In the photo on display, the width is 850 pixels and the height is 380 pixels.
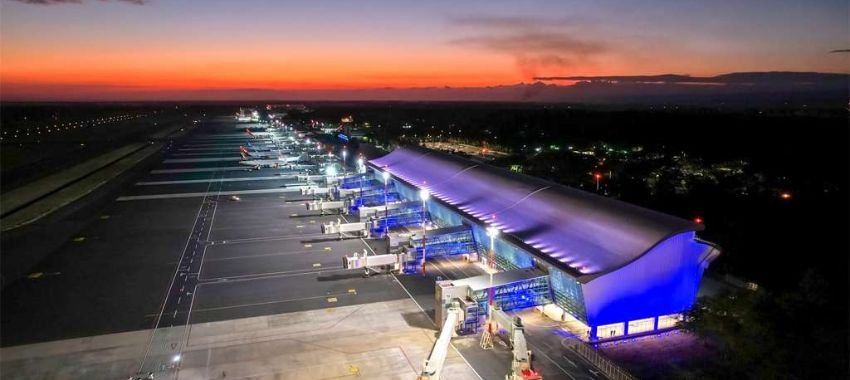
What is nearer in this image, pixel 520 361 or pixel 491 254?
pixel 520 361

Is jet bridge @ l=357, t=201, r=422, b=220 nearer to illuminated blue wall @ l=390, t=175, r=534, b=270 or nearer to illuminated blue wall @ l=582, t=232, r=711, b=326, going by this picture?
illuminated blue wall @ l=390, t=175, r=534, b=270

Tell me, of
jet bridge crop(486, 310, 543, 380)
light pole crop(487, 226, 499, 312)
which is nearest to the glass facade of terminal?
light pole crop(487, 226, 499, 312)

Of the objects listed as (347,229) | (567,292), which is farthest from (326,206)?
(567,292)

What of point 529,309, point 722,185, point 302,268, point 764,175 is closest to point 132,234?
point 302,268

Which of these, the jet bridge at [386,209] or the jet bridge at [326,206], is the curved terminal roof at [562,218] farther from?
the jet bridge at [326,206]

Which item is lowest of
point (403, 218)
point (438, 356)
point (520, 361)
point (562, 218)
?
point (403, 218)

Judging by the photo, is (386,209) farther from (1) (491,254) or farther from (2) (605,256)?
(2) (605,256)

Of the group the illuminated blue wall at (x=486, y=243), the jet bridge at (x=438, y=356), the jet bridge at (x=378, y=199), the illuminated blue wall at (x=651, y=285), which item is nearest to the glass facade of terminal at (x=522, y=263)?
the illuminated blue wall at (x=486, y=243)
